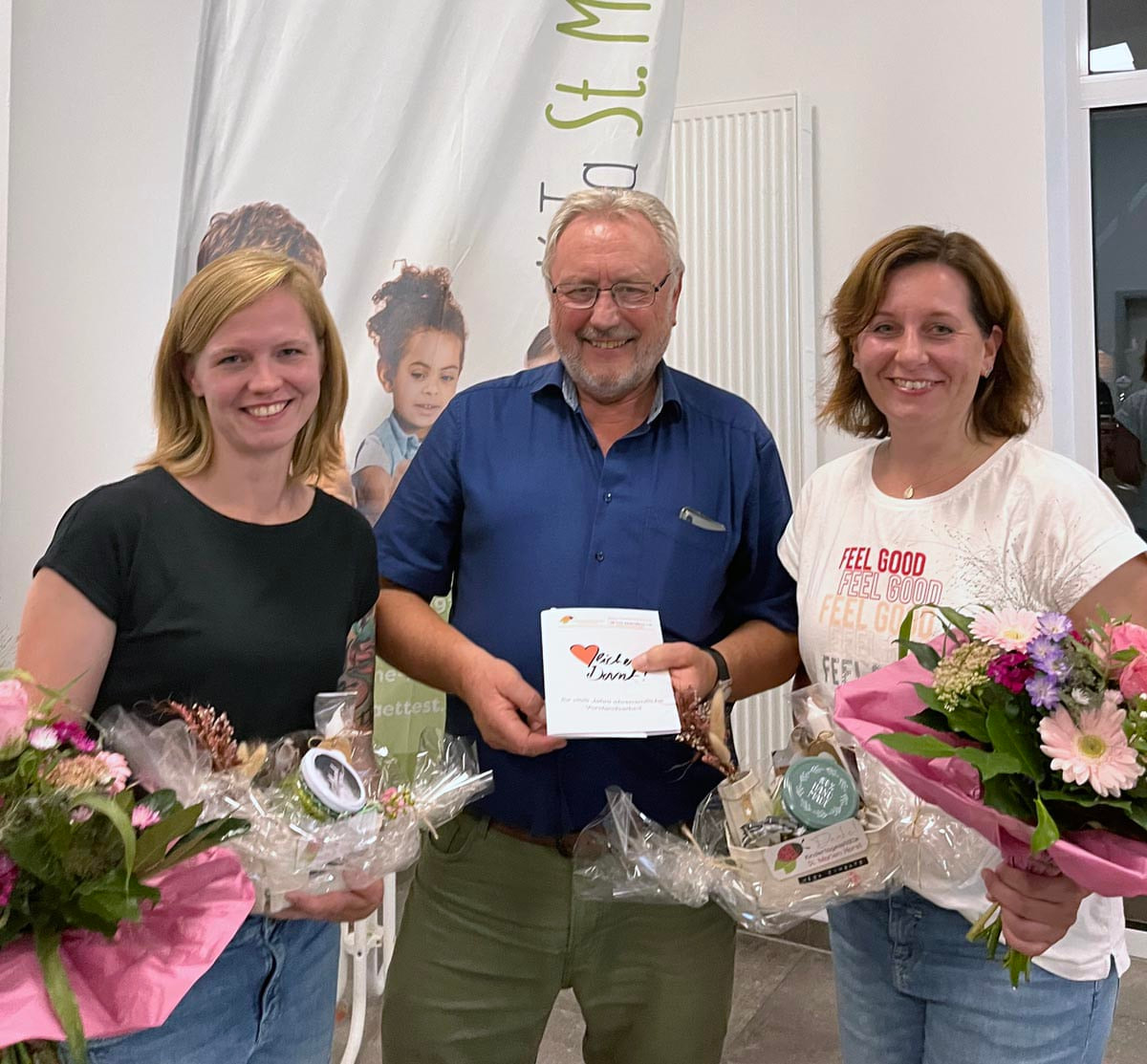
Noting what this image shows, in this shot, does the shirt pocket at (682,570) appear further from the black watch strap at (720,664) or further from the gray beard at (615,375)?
the gray beard at (615,375)

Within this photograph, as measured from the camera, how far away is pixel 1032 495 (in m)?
1.48

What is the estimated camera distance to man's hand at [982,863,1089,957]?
125 cm

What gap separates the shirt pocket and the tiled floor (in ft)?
5.64

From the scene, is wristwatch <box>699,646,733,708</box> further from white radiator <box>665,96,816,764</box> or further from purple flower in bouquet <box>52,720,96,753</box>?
white radiator <box>665,96,816,764</box>

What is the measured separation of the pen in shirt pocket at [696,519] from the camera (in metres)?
1.84

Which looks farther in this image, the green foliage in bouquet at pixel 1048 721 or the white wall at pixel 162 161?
the white wall at pixel 162 161

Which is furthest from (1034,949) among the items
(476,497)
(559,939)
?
(476,497)

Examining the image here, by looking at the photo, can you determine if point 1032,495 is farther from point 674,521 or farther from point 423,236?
point 423,236

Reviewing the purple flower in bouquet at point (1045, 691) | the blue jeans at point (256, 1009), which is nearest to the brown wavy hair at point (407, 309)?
the blue jeans at point (256, 1009)

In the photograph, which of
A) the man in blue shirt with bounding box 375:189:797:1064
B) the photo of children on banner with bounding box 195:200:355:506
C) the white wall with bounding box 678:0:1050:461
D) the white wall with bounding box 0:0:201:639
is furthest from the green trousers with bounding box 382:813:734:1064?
the white wall with bounding box 678:0:1050:461

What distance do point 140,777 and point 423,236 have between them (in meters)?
1.47

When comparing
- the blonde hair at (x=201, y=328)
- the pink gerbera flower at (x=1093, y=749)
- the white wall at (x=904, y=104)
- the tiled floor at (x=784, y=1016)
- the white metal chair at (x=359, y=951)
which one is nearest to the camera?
the pink gerbera flower at (x=1093, y=749)

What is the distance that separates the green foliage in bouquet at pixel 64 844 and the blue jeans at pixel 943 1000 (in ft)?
3.15

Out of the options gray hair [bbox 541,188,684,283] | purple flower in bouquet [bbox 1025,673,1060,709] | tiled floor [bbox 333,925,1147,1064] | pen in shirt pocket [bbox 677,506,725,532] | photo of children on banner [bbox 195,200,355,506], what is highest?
photo of children on banner [bbox 195,200,355,506]
